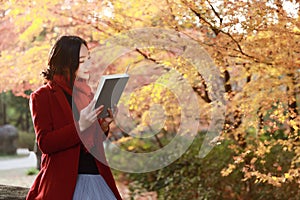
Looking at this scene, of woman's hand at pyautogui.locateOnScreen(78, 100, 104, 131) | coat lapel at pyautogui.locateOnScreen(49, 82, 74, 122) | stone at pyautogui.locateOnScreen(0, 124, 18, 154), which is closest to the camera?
woman's hand at pyautogui.locateOnScreen(78, 100, 104, 131)

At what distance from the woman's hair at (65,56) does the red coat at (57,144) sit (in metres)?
0.08

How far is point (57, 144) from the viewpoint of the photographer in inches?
91.0

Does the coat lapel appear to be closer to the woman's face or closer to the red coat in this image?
the red coat

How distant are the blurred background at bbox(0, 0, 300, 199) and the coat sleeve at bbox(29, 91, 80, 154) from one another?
183 centimetres

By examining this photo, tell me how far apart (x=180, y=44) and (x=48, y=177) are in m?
2.41

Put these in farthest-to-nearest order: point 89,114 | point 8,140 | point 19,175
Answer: point 8,140 < point 19,175 < point 89,114

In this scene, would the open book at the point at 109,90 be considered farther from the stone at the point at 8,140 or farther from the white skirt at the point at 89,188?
the stone at the point at 8,140

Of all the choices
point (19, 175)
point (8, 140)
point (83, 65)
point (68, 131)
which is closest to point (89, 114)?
point (68, 131)

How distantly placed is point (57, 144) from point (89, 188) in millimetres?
265

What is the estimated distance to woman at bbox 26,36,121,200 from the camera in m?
2.32

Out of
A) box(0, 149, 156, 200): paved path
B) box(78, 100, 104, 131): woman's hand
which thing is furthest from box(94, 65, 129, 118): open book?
box(0, 149, 156, 200): paved path

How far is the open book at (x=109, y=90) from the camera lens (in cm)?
229

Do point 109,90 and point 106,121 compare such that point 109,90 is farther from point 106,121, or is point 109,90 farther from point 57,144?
point 57,144

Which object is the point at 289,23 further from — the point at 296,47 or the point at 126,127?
the point at 126,127
